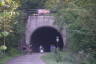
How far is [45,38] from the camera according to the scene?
58500 millimetres

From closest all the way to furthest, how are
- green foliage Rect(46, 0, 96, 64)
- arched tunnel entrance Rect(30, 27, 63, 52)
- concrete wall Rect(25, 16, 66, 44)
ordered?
green foliage Rect(46, 0, 96, 64) < concrete wall Rect(25, 16, 66, 44) < arched tunnel entrance Rect(30, 27, 63, 52)

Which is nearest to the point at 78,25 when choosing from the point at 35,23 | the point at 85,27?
the point at 85,27

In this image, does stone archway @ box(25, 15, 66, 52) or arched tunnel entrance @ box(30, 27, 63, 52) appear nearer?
stone archway @ box(25, 15, 66, 52)

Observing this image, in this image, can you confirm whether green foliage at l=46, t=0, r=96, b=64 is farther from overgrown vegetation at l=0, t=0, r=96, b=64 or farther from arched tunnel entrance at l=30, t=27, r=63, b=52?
arched tunnel entrance at l=30, t=27, r=63, b=52

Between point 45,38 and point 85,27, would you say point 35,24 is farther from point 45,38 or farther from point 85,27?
point 85,27

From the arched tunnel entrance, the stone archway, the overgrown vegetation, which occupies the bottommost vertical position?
the arched tunnel entrance

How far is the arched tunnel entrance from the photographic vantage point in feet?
184

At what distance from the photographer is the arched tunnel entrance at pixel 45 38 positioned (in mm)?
56125

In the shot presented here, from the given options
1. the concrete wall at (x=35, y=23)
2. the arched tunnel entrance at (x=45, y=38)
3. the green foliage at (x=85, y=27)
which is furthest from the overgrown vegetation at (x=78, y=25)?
the arched tunnel entrance at (x=45, y=38)

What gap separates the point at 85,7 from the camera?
21688 millimetres

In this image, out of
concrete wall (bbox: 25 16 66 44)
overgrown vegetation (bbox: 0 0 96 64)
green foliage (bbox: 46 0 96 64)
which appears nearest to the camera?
green foliage (bbox: 46 0 96 64)

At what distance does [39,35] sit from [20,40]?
8.66 m

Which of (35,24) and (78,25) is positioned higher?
(78,25)

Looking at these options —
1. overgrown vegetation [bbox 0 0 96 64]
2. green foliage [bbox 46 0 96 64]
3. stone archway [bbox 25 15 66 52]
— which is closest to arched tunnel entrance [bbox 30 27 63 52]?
stone archway [bbox 25 15 66 52]
